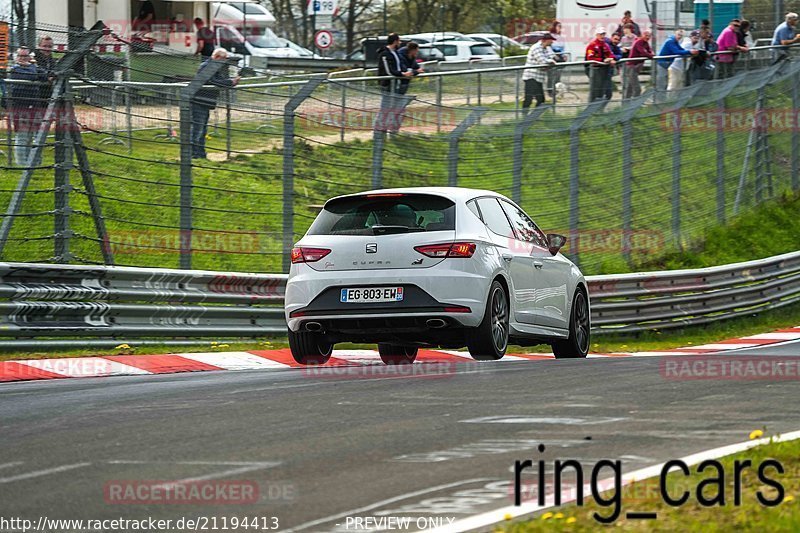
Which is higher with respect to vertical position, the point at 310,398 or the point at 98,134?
the point at 98,134

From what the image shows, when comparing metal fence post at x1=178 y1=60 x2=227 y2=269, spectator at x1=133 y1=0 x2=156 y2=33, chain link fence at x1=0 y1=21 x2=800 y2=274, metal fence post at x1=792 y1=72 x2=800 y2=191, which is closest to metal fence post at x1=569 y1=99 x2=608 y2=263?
chain link fence at x1=0 y1=21 x2=800 y2=274

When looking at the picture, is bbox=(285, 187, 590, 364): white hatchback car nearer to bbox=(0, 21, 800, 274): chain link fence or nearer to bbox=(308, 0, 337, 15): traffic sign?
bbox=(0, 21, 800, 274): chain link fence

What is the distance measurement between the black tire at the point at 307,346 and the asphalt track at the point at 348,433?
1469 millimetres

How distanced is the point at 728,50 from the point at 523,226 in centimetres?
1565

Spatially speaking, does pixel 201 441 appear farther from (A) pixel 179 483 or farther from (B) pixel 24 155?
(B) pixel 24 155

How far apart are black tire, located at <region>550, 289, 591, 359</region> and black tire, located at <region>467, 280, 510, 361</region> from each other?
191 cm

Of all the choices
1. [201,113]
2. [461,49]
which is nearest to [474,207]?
[201,113]

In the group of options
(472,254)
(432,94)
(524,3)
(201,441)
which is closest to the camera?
(201,441)

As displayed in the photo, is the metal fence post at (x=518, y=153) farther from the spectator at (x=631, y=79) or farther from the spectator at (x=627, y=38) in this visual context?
the spectator at (x=627, y=38)

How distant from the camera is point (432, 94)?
67.4ft

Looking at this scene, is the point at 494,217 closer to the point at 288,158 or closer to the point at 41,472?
the point at 288,158

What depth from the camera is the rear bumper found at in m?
12.2

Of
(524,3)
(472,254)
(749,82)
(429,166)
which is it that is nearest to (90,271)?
(472,254)

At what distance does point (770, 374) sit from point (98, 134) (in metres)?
6.78
